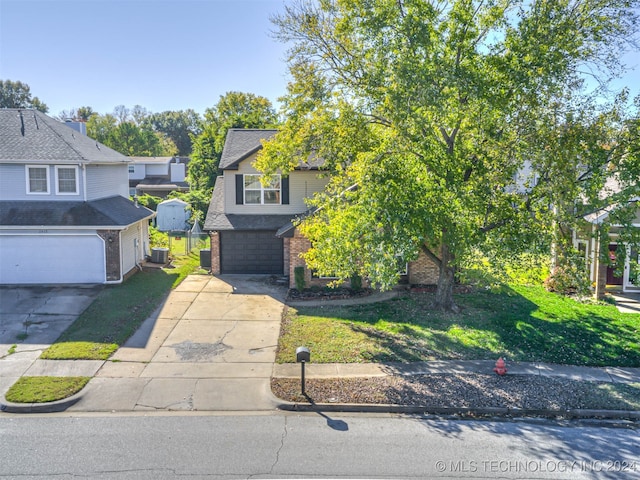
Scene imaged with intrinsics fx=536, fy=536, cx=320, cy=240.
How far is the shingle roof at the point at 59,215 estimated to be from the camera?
1984 centimetres

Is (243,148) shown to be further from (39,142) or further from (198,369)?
(198,369)

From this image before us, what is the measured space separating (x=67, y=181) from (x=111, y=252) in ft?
11.8

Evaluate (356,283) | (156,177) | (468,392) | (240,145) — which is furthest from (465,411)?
(156,177)

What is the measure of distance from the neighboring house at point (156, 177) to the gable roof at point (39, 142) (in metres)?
26.7

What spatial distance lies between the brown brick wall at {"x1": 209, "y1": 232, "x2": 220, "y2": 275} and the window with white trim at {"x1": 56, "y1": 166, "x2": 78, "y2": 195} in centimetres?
574

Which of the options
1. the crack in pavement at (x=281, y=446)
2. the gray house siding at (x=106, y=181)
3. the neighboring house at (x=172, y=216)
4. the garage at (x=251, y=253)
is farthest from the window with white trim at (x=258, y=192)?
the neighboring house at (x=172, y=216)

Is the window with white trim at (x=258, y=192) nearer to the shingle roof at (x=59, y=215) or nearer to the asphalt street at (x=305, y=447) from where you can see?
the shingle roof at (x=59, y=215)

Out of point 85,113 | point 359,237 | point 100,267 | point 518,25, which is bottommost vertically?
point 100,267

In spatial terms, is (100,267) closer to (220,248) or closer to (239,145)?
(220,248)

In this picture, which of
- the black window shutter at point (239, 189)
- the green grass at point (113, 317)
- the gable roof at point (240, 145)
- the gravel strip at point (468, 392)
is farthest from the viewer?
the black window shutter at point (239, 189)

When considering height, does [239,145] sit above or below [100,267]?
above

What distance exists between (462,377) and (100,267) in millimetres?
14314

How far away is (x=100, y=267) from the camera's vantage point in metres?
20.3

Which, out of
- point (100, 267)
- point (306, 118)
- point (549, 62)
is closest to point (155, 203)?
point (100, 267)
